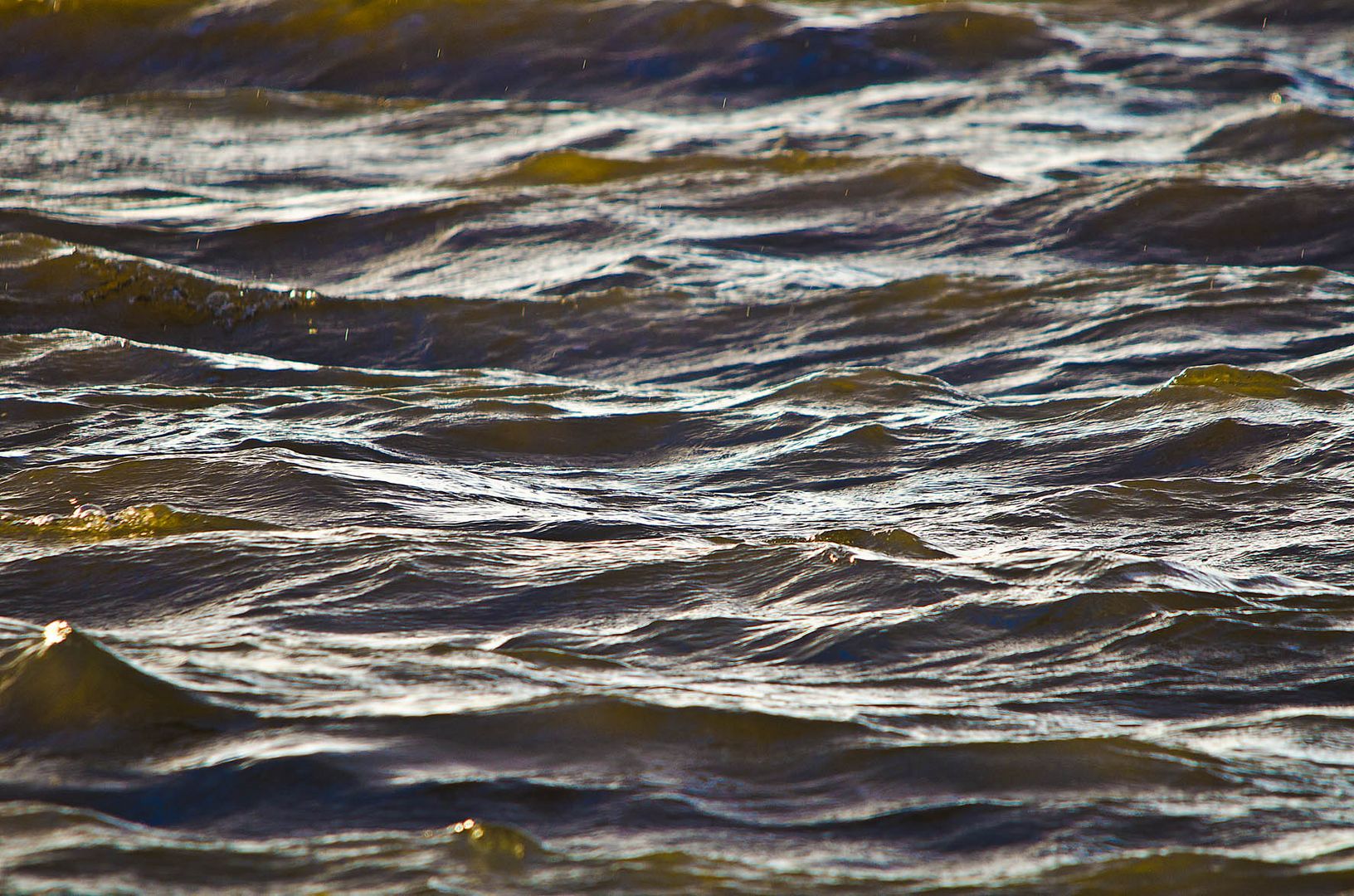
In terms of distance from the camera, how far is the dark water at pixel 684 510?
1986 mm

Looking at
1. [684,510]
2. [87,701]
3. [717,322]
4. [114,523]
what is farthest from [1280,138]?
[87,701]

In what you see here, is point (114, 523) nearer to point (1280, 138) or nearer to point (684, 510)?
point (684, 510)

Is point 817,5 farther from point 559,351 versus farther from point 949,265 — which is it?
point 559,351

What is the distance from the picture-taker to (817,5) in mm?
12438

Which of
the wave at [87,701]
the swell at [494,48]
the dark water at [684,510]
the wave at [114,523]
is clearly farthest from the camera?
the swell at [494,48]

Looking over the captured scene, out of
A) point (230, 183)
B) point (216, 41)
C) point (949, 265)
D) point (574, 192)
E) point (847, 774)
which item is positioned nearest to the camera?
point (847, 774)

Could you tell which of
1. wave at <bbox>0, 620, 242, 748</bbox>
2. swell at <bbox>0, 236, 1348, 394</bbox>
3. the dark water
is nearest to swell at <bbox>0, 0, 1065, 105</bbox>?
the dark water

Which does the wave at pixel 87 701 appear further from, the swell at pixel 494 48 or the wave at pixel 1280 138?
the swell at pixel 494 48

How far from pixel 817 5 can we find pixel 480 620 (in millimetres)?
10716

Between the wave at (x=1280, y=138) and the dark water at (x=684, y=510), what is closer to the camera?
the dark water at (x=684, y=510)

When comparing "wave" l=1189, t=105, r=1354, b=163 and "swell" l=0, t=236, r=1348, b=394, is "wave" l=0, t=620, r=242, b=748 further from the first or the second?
"wave" l=1189, t=105, r=1354, b=163

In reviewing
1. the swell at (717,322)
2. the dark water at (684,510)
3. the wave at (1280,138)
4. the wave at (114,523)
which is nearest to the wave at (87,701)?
the dark water at (684,510)

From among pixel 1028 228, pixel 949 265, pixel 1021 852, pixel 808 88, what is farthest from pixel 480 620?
pixel 808 88

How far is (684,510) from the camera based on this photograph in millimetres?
3521
